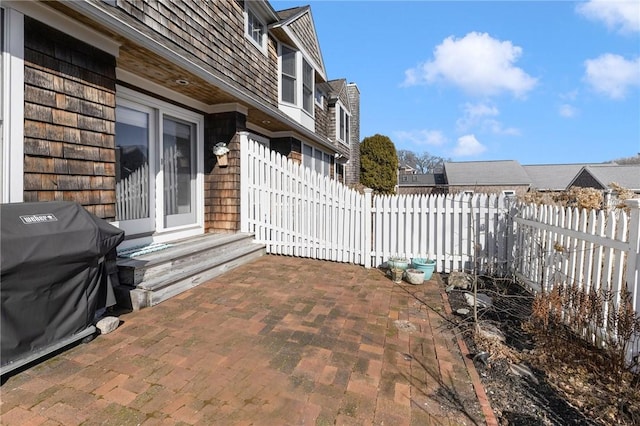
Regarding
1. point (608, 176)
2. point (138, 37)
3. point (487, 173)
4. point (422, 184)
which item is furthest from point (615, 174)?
point (138, 37)

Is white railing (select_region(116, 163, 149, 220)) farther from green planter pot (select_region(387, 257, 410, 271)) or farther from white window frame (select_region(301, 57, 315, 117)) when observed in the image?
white window frame (select_region(301, 57, 315, 117))

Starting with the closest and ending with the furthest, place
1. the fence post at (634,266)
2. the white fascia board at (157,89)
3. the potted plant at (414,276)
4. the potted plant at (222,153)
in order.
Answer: the fence post at (634,266) → the white fascia board at (157,89) → the potted plant at (414,276) → the potted plant at (222,153)

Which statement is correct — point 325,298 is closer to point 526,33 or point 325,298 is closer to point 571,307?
point 571,307

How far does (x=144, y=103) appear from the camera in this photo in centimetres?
487

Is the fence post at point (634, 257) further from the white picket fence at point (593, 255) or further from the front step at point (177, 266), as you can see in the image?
the front step at point (177, 266)

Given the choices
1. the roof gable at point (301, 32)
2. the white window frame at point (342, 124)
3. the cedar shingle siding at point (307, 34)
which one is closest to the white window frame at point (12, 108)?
the roof gable at point (301, 32)

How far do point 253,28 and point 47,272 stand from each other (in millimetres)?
7347

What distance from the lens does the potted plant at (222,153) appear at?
20.1ft

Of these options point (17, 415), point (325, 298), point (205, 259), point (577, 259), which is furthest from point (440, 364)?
point (205, 259)

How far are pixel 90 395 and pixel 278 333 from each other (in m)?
1.46

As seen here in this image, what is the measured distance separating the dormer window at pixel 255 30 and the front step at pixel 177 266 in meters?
4.85

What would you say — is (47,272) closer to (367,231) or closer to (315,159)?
(367,231)

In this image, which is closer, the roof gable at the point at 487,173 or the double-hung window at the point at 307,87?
the double-hung window at the point at 307,87

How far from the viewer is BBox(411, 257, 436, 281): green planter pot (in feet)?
16.8
